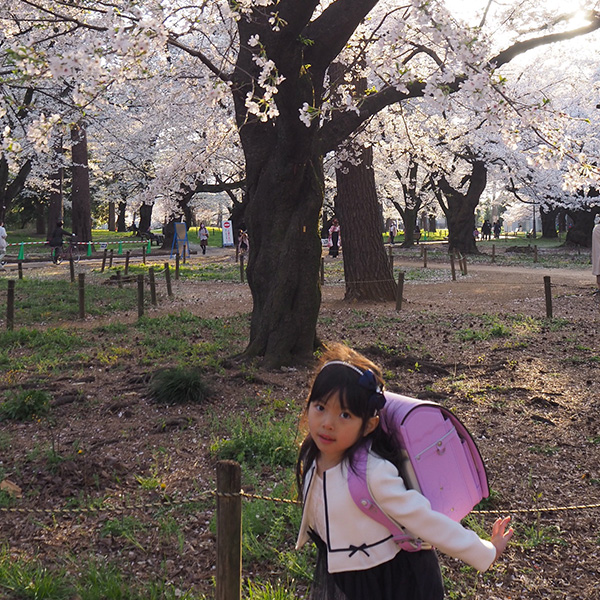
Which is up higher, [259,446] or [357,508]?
[357,508]

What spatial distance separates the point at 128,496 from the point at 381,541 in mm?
2750

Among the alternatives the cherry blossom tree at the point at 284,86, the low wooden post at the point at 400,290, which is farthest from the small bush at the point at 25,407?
the low wooden post at the point at 400,290

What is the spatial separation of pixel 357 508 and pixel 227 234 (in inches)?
1485

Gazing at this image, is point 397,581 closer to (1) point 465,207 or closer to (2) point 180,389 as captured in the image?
(2) point 180,389

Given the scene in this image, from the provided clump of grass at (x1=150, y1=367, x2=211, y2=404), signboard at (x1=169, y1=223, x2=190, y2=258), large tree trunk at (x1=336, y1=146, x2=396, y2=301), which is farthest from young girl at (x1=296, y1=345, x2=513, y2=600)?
signboard at (x1=169, y1=223, x2=190, y2=258)

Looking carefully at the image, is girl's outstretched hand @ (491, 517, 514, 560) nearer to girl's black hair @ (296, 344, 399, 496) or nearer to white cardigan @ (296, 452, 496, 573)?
white cardigan @ (296, 452, 496, 573)

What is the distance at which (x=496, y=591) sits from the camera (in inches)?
136

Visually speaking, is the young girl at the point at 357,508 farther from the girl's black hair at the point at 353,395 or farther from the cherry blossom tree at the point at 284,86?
the cherry blossom tree at the point at 284,86

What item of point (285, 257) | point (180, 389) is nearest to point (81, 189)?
point (285, 257)

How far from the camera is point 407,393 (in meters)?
6.70

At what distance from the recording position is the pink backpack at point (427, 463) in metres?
2.10

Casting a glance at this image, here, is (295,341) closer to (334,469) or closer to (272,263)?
(272,263)

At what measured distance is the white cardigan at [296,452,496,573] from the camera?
2025 mm

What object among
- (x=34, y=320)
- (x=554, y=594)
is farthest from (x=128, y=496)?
(x=34, y=320)
